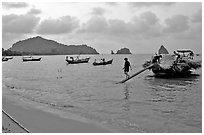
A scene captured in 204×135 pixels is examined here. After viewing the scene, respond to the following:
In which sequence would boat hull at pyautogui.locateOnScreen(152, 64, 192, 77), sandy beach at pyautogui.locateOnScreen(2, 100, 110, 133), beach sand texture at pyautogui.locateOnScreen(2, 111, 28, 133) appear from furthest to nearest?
1. boat hull at pyautogui.locateOnScreen(152, 64, 192, 77)
2. sandy beach at pyautogui.locateOnScreen(2, 100, 110, 133)
3. beach sand texture at pyautogui.locateOnScreen(2, 111, 28, 133)

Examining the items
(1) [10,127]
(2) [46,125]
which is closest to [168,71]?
(2) [46,125]

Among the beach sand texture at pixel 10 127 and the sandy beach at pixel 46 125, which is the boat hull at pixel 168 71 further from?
the beach sand texture at pixel 10 127

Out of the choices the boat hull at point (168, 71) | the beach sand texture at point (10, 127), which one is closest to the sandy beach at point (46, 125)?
the beach sand texture at point (10, 127)

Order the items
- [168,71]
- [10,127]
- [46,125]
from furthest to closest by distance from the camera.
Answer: [168,71]
[46,125]
[10,127]

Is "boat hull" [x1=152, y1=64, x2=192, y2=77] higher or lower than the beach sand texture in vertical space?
higher

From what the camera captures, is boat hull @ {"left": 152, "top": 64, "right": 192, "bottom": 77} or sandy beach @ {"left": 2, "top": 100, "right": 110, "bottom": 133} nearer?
sandy beach @ {"left": 2, "top": 100, "right": 110, "bottom": 133}

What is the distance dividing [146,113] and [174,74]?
20.9 meters

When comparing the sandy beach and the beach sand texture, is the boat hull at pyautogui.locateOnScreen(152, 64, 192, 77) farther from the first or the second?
the beach sand texture

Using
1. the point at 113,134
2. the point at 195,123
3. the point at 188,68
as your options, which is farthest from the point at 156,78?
the point at 113,134

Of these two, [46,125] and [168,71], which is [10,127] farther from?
[168,71]

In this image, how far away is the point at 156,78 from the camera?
109 ft

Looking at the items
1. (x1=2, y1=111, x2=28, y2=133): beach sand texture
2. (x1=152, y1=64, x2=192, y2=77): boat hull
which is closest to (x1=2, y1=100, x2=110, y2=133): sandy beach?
(x1=2, y1=111, x2=28, y2=133): beach sand texture

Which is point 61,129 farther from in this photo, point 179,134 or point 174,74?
point 174,74

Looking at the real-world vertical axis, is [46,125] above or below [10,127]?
below
